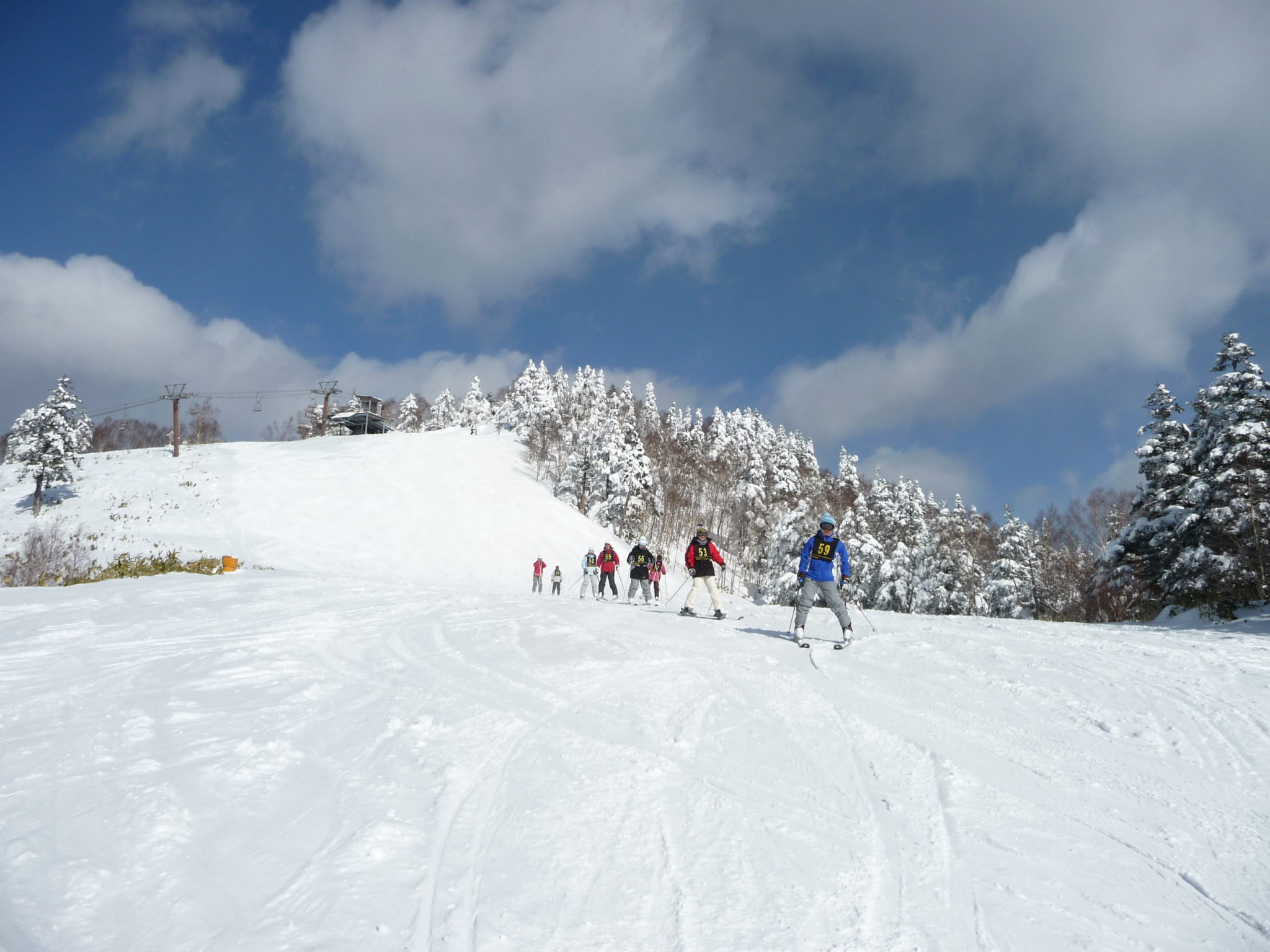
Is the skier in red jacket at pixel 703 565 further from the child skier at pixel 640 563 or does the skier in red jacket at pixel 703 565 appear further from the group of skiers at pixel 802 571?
the child skier at pixel 640 563

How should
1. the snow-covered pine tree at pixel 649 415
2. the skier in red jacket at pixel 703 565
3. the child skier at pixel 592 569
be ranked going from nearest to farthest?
the skier in red jacket at pixel 703 565, the child skier at pixel 592 569, the snow-covered pine tree at pixel 649 415

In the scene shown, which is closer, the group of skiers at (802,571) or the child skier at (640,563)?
the group of skiers at (802,571)

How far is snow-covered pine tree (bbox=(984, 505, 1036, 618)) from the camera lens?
34.2 meters

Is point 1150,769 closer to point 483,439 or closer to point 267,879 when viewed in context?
point 267,879

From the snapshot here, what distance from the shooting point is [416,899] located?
312cm

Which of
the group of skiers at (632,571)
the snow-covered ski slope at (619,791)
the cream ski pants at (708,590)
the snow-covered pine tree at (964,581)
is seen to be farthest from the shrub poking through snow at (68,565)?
the snow-covered pine tree at (964,581)

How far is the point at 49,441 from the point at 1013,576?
5837cm

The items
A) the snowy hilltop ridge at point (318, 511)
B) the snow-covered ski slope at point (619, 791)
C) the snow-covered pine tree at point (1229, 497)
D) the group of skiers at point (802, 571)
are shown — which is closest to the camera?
the snow-covered ski slope at point (619, 791)

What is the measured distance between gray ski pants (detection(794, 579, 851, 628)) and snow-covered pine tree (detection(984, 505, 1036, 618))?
28.4 meters

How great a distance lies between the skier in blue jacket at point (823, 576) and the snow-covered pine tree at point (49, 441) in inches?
1860

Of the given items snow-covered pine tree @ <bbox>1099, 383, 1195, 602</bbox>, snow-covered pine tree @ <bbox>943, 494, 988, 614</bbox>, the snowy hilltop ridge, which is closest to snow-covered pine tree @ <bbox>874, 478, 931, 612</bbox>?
snow-covered pine tree @ <bbox>943, 494, 988, 614</bbox>

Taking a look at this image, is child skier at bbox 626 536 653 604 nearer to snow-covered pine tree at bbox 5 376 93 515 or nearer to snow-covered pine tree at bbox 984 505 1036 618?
snow-covered pine tree at bbox 984 505 1036 618

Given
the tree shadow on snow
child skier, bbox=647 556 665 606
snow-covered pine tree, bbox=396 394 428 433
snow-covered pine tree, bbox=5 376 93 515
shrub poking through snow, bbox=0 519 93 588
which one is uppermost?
snow-covered pine tree, bbox=396 394 428 433

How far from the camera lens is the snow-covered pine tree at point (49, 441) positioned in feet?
127
